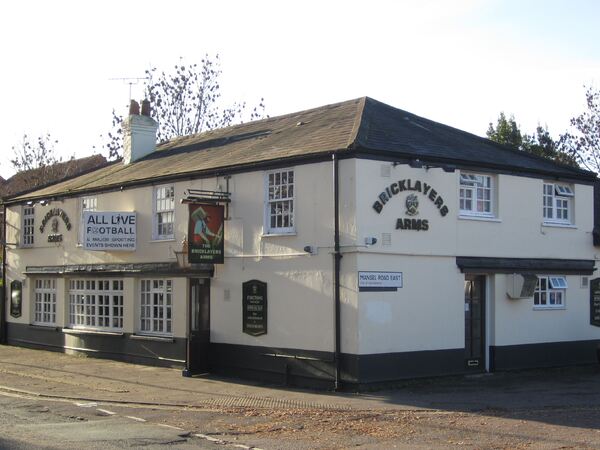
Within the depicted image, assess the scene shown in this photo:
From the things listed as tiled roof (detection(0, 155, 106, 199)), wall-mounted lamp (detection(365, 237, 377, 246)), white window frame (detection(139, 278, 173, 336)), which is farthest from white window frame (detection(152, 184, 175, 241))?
tiled roof (detection(0, 155, 106, 199))

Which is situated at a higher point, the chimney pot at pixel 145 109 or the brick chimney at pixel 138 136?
the chimney pot at pixel 145 109

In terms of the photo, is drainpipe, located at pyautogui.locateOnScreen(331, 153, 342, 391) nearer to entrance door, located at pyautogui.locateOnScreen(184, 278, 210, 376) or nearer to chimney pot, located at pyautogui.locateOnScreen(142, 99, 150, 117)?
entrance door, located at pyautogui.locateOnScreen(184, 278, 210, 376)

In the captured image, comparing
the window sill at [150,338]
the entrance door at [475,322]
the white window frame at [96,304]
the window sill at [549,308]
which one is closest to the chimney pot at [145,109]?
the white window frame at [96,304]

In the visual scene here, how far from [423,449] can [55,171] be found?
37.9 m

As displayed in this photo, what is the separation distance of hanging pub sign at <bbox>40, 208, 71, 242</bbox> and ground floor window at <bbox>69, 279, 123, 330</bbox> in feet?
5.28

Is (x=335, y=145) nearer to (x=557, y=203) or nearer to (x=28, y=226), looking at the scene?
(x=557, y=203)

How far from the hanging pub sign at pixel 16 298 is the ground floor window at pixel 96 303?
322 centimetres

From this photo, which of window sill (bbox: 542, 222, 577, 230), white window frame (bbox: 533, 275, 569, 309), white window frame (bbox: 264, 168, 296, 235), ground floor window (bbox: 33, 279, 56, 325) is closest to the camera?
white window frame (bbox: 264, 168, 296, 235)

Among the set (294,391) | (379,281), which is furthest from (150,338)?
(379,281)

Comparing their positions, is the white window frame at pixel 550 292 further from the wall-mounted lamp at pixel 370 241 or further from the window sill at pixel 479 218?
the wall-mounted lamp at pixel 370 241

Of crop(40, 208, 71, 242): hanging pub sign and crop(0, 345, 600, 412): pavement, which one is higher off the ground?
crop(40, 208, 71, 242): hanging pub sign

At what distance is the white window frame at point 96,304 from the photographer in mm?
22891

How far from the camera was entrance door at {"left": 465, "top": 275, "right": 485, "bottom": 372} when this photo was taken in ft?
60.7

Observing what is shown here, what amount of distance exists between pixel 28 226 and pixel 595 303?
18.0 m
